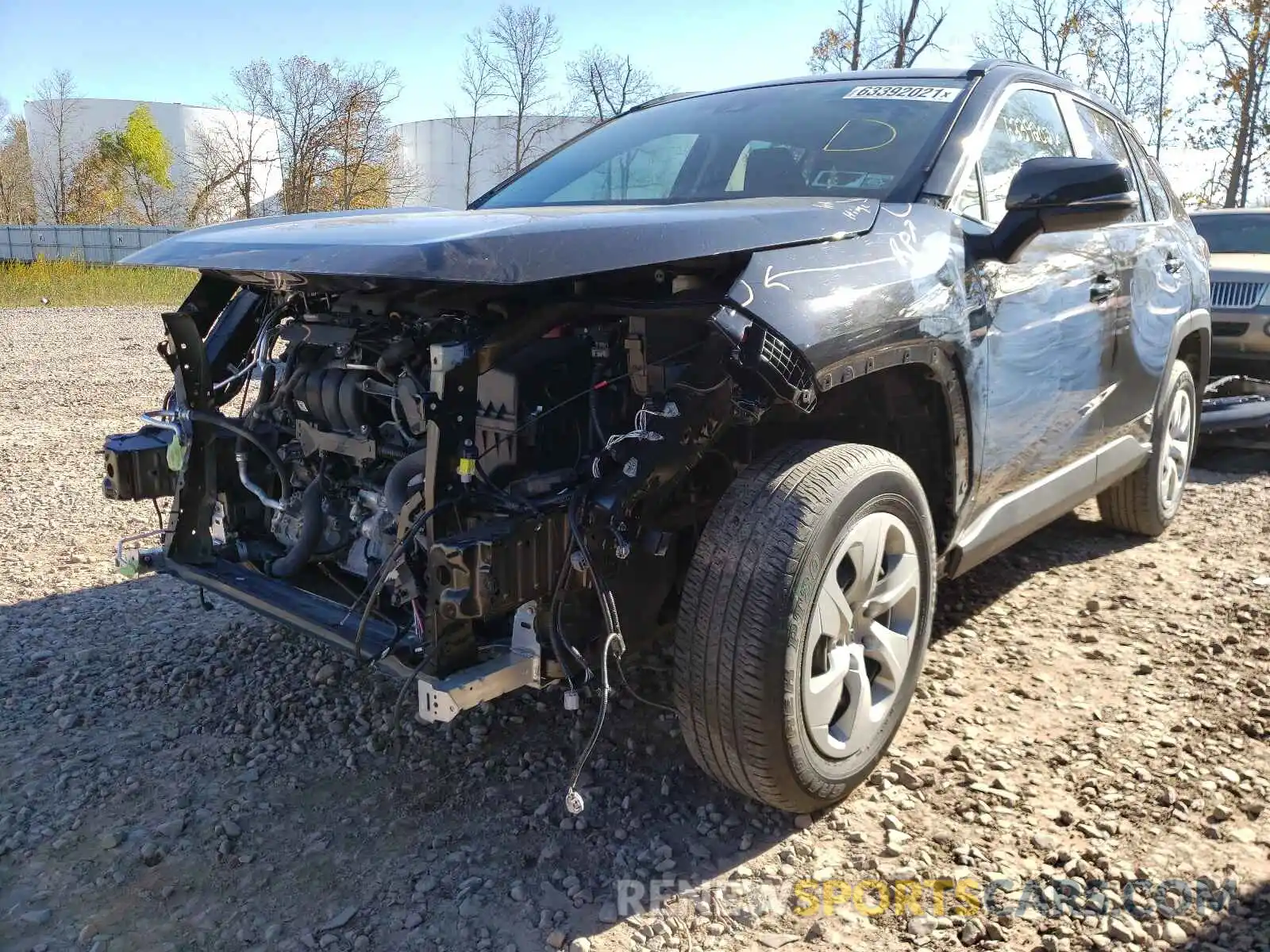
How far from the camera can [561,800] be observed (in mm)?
2604

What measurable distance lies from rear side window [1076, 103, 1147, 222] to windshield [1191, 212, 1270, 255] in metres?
4.94

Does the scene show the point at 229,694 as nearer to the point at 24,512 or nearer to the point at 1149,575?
the point at 24,512

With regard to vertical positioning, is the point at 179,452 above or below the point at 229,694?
above

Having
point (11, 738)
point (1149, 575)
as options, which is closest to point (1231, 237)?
point (1149, 575)

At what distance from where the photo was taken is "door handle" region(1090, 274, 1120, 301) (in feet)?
11.3

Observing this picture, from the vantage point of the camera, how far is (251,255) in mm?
2326

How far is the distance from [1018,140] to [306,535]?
2.56 metres

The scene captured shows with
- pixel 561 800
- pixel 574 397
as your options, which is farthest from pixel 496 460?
pixel 561 800

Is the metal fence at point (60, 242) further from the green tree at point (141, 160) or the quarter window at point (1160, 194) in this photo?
the quarter window at point (1160, 194)

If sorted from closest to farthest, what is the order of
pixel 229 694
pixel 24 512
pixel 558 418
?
1. pixel 558 418
2. pixel 229 694
3. pixel 24 512

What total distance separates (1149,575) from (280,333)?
11.7 ft

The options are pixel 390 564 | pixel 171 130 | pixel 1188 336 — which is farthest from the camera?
pixel 171 130

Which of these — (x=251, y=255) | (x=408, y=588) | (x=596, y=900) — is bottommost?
(x=596, y=900)

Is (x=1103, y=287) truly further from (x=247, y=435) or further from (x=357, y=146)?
(x=357, y=146)
